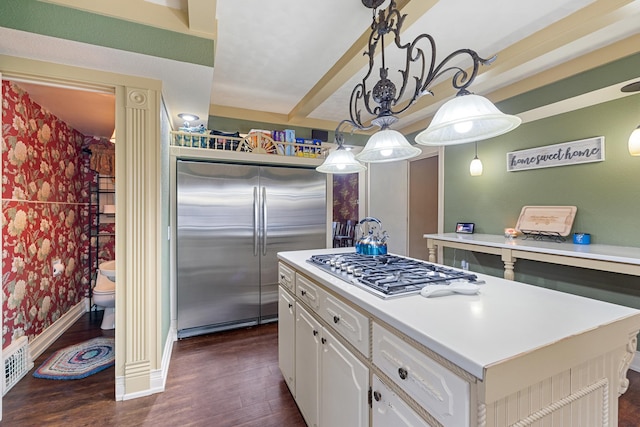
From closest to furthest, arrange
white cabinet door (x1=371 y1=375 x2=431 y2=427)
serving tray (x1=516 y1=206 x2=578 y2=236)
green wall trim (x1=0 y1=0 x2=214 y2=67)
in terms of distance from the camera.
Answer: white cabinet door (x1=371 y1=375 x2=431 y2=427), green wall trim (x1=0 y1=0 x2=214 y2=67), serving tray (x1=516 y1=206 x2=578 y2=236)

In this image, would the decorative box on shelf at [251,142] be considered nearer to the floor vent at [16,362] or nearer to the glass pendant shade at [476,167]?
the glass pendant shade at [476,167]

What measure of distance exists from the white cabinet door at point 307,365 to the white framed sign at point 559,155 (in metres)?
2.59

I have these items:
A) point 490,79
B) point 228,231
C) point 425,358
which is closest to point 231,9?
point 228,231

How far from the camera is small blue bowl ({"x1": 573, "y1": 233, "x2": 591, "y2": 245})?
2.31 meters

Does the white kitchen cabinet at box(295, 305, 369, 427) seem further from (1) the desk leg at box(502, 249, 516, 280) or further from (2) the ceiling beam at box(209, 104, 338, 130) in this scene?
(2) the ceiling beam at box(209, 104, 338, 130)

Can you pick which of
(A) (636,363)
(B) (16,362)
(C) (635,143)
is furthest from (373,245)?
(B) (16,362)

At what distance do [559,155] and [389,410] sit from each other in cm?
274

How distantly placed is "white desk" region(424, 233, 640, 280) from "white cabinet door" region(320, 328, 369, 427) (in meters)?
1.83

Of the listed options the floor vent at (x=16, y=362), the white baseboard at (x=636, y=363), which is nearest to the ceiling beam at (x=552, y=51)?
the white baseboard at (x=636, y=363)

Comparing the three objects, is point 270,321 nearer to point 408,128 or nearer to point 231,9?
point 231,9

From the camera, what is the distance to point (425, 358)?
2.63ft

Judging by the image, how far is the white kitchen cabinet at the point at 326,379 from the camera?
113 cm

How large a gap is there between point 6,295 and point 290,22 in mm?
2833

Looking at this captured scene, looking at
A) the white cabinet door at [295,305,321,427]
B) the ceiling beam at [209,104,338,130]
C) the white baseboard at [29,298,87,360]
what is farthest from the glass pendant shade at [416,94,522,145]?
the white baseboard at [29,298,87,360]
